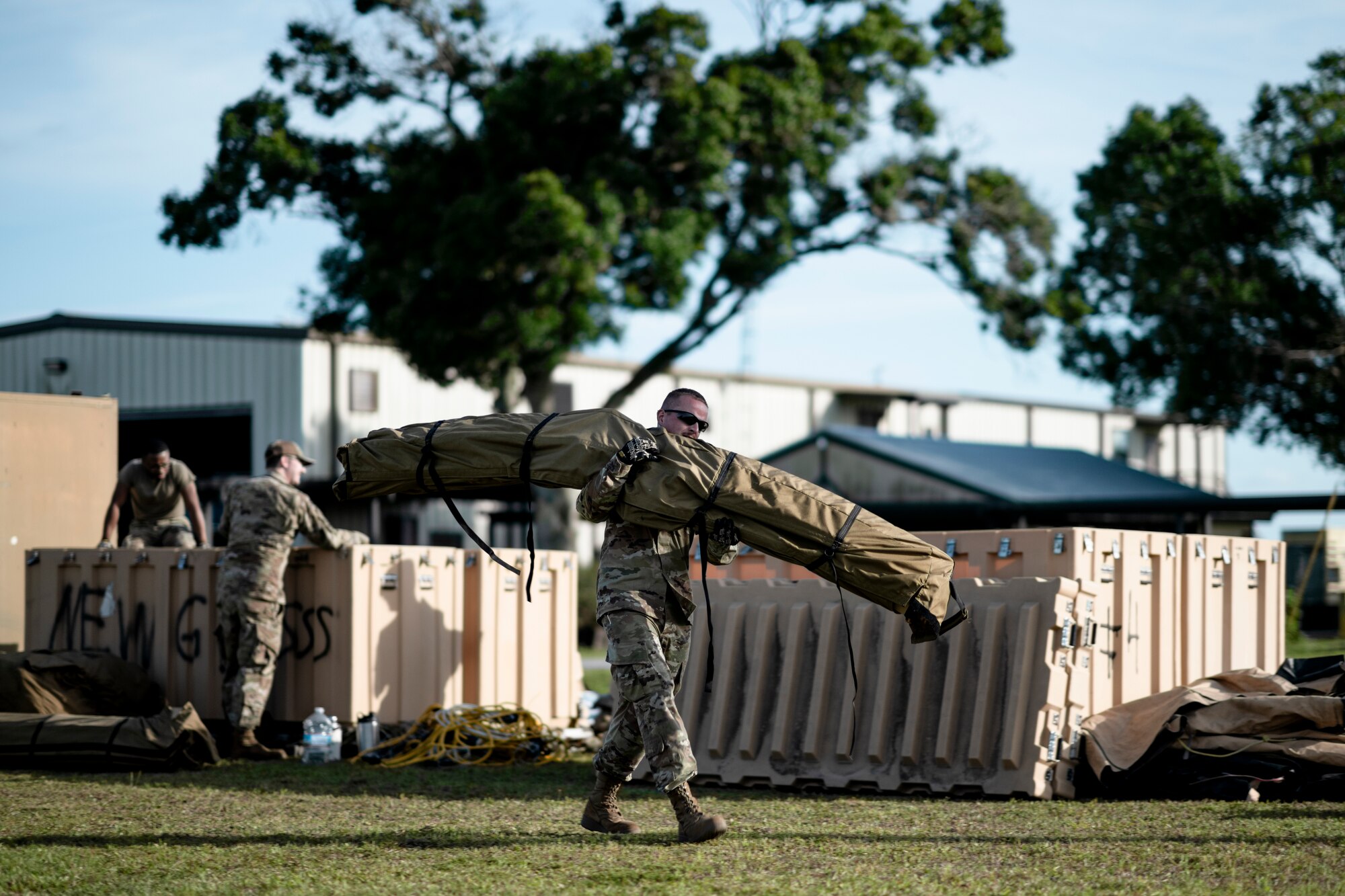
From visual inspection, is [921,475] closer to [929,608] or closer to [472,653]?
[472,653]

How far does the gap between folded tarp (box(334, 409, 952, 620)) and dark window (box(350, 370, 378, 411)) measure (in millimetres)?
30998

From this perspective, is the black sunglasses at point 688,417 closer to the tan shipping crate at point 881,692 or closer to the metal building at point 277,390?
the tan shipping crate at point 881,692

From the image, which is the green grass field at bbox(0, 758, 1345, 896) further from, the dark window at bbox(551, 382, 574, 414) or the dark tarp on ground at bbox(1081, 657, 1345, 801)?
the dark window at bbox(551, 382, 574, 414)

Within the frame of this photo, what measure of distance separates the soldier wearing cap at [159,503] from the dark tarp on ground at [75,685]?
1812 mm

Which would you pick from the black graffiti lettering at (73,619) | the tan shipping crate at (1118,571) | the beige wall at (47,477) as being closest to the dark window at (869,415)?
the beige wall at (47,477)

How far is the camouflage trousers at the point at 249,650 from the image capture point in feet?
38.9

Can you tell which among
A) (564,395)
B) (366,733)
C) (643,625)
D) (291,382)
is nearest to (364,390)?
(291,382)

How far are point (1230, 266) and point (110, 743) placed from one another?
96.1 ft

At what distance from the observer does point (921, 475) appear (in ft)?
121

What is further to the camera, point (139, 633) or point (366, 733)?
point (139, 633)

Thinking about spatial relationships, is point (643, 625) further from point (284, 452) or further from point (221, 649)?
point (221, 649)

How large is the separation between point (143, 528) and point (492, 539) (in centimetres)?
2605

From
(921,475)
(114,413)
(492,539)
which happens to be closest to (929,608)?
(114,413)

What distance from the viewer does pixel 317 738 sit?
11773 millimetres
